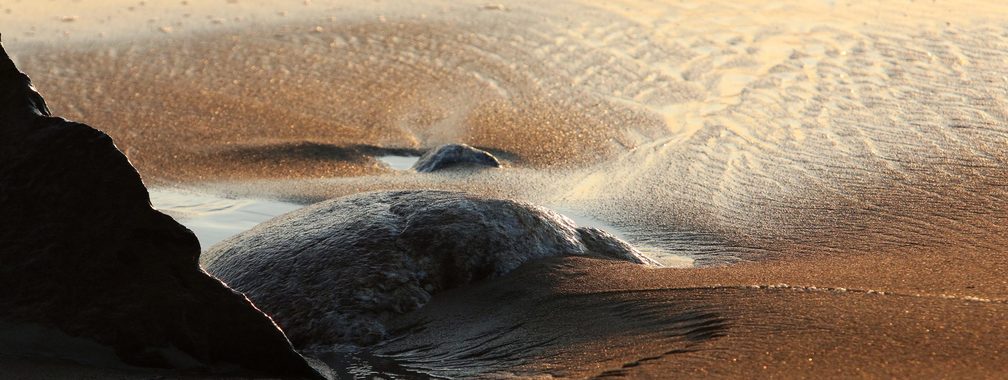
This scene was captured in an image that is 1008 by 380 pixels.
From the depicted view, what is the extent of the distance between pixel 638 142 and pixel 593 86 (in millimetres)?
1250

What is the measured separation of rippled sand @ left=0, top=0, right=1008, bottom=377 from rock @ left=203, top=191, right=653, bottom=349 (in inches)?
5.7

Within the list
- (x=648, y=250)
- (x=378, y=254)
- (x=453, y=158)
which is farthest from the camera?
(x=453, y=158)

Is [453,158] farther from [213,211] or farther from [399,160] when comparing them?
[213,211]

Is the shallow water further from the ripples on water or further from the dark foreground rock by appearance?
the dark foreground rock

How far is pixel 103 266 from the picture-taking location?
9.25 ft

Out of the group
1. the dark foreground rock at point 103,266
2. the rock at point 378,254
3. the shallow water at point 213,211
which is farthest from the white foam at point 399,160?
the dark foreground rock at point 103,266

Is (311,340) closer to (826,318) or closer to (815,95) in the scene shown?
(826,318)

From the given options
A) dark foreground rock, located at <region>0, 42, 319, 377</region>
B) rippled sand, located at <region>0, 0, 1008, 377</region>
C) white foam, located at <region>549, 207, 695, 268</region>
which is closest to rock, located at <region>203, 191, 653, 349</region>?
rippled sand, located at <region>0, 0, 1008, 377</region>

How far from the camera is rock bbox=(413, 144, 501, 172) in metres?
6.03

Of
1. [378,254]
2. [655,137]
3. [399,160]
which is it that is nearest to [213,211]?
[399,160]

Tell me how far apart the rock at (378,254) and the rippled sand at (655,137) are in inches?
5.7

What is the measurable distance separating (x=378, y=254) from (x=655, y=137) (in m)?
3.06

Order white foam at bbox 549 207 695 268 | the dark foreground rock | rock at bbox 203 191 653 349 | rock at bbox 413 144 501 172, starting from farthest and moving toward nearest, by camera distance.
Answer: rock at bbox 413 144 501 172 → white foam at bbox 549 207 695 268 → rock at bbox 203 191 653 349 → the dark foreground rock

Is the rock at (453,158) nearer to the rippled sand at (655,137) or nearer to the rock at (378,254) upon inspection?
the rippled sand at (655,137)
